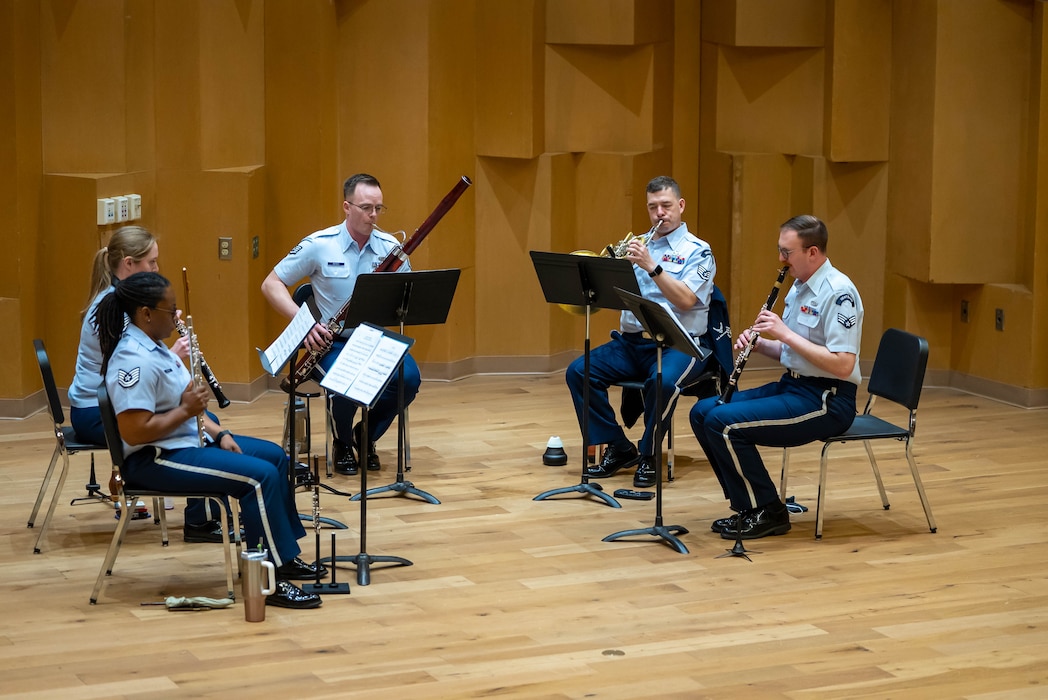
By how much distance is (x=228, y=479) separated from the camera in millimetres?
4383

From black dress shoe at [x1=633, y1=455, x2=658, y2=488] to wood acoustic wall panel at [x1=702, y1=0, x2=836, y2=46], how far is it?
3.01 meters

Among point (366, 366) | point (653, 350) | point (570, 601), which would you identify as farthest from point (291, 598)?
point (653, 350)

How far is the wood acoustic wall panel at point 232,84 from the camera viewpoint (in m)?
7.03

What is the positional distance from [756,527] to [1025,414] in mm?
2648

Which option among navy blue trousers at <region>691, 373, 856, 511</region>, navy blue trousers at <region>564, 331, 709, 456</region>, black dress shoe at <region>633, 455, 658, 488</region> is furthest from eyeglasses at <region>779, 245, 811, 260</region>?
black dress shoe at <region>633, 455, 658, 488</region>

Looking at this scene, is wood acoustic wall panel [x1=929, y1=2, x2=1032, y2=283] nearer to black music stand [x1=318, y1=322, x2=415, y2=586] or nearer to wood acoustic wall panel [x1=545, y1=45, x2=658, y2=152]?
wood acoustic wall panel [x1=545, y1=45, x2=658, y2=152]

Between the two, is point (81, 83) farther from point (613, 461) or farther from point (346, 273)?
point (613, 461)

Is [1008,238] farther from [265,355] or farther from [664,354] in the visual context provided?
[265,355]

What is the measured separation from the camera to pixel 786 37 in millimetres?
7891

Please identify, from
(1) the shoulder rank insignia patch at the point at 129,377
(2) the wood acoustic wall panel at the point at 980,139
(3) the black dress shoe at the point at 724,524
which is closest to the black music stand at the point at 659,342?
(3) the black dress shoe at the point at 724,524

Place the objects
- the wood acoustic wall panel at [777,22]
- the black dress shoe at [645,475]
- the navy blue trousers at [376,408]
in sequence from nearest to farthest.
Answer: the black dress shoe at [645,475], the navy blue trousers at [376,408], the wood acoustic wall panel at [777,22]

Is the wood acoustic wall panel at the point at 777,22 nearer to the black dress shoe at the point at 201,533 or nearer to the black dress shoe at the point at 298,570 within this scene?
the black dress shoe at the point at 201,533

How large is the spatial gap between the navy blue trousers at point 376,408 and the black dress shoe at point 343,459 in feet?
0.09

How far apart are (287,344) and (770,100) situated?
4228mm
